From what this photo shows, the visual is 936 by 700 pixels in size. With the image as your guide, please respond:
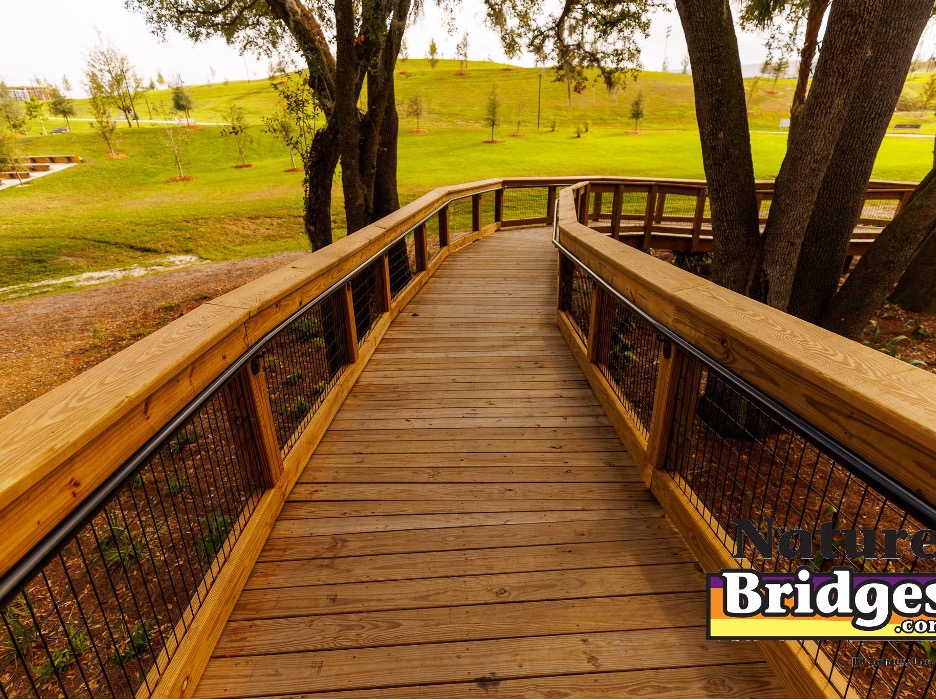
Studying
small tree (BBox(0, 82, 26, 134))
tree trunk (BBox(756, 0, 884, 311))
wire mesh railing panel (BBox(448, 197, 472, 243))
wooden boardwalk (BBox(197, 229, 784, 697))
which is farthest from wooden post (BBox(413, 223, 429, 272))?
small tree (BBox(0, 82, 26, 134))

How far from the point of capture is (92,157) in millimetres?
40375

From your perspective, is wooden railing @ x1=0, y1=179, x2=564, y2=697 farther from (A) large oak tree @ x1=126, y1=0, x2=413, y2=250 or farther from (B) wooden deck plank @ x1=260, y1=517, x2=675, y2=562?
(A) large oak tree @ x1=126, y1=0, x2=413, y2=250

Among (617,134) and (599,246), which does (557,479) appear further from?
(617,134)

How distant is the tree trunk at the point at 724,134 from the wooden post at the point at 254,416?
11.3ft

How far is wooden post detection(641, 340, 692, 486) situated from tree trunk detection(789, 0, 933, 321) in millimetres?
3030

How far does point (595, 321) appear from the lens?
3883 millimetres

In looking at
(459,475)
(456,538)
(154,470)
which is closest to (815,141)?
(459,475)

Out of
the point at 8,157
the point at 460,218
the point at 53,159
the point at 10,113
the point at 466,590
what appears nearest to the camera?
the point at 466,590

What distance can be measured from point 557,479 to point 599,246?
5.37ft

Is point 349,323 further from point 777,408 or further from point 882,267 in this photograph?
point 882,267

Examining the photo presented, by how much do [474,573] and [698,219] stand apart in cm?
836

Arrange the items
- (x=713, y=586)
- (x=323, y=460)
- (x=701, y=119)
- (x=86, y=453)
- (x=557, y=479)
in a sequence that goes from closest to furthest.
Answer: (x=86, y=453) → (x=713, y=586) → (x=557, y=479) → (x=323, y=460) → (x=701, y=119)

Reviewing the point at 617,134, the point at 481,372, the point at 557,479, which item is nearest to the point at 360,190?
the point at 481,372

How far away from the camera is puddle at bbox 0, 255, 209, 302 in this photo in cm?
1342
